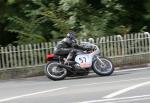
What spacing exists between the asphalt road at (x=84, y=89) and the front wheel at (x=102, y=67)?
8.3 inches

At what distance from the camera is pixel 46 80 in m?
17.0

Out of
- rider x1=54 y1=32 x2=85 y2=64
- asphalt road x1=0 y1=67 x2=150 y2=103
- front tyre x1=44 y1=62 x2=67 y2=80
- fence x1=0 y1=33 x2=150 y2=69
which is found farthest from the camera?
fence x1=0 y1=33 x2=150 y2=69

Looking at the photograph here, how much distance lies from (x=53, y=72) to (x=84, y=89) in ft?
11.1

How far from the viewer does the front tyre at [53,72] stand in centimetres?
1672

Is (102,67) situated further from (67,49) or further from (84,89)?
(84,89)

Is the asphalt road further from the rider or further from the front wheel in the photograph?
the rider

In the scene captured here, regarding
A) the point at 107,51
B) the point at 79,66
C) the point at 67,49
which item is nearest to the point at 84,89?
the point at 79,66

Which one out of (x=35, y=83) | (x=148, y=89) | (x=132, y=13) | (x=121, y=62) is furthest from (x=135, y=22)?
(x=148, y=89)

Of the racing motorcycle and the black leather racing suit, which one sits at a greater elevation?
the black leather racing suit

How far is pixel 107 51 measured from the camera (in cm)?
1909

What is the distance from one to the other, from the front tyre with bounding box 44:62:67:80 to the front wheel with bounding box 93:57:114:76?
3.24ft

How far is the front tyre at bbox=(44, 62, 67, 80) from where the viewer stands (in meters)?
16.7

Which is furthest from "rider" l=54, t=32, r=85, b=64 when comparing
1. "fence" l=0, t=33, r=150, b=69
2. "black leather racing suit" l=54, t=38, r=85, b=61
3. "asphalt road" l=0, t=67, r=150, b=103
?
"fence" l=0, t=33, r=150, b=69

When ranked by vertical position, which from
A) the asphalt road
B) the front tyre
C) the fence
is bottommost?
the asphalt road
